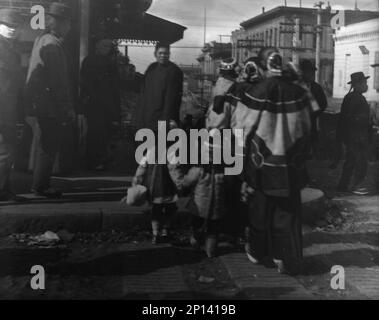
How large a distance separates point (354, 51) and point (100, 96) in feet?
6.91

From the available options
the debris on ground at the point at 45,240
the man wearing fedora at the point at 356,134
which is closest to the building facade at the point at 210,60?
the man wearing fedora at the point at 356,134

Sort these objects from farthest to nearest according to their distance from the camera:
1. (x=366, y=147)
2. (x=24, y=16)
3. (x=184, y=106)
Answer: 1. (x=366, y=147)
2. (x=24, y=16)
3. (x=184, y=106)

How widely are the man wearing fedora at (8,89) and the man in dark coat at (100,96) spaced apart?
1.85 feet

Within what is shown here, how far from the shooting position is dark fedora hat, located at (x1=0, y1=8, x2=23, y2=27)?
562cm

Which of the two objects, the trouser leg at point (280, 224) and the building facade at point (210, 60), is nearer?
the trouser leg at point (280, 224)

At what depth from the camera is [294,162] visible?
5102mm

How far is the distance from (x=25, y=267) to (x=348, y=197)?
11.3 feet

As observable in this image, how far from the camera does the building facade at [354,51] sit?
5375 millimetres

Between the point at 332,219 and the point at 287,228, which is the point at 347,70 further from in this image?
the point at 332,219

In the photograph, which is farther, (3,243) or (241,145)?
(3,243)

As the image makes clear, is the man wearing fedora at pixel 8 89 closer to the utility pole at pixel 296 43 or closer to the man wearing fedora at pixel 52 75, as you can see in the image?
the man wearing fedora at pixel 52 75
